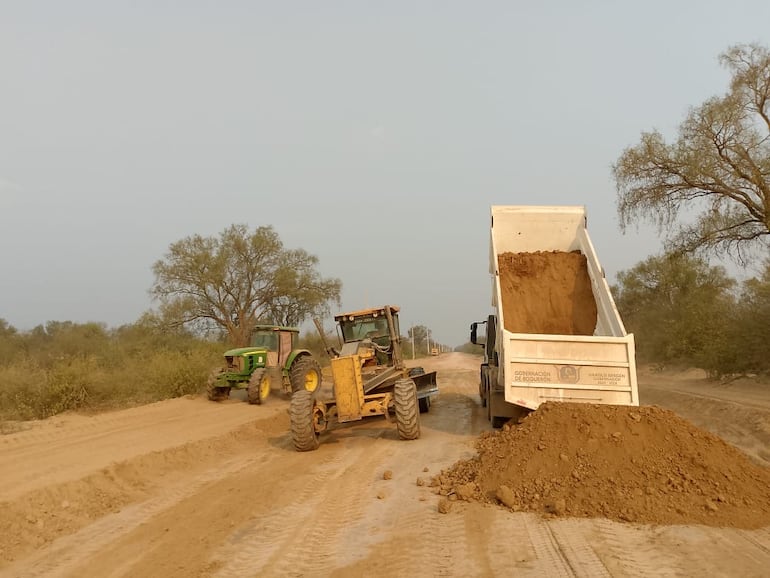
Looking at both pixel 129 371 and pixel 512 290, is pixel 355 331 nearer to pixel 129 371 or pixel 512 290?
pixel 512 290

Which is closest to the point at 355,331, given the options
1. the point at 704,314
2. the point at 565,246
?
the point at 565,246

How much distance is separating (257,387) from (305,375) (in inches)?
52.8

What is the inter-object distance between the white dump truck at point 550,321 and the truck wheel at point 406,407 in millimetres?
1513

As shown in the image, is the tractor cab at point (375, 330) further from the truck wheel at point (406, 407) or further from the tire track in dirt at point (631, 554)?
the tire track in dirt at point (631, 554)

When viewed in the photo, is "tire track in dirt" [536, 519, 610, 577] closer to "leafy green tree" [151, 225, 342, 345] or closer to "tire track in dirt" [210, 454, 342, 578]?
"tire track in dirt" [210, 454, 342, 578]

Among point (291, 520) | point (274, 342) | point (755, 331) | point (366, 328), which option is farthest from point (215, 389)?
point (755, 331)

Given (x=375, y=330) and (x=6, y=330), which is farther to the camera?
(x=6, y=330)

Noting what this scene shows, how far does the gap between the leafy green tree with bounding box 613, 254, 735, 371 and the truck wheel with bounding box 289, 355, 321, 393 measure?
1232cm

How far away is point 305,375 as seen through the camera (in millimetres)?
15172

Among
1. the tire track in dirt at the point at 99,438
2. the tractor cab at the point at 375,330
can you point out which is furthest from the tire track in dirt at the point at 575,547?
the tractor cab at the point at 375,330

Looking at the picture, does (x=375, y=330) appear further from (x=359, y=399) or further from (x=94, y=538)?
(x=94, y=538)

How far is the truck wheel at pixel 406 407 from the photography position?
29.9ft

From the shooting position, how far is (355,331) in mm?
12570

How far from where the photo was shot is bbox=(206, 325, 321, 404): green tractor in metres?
15.2
